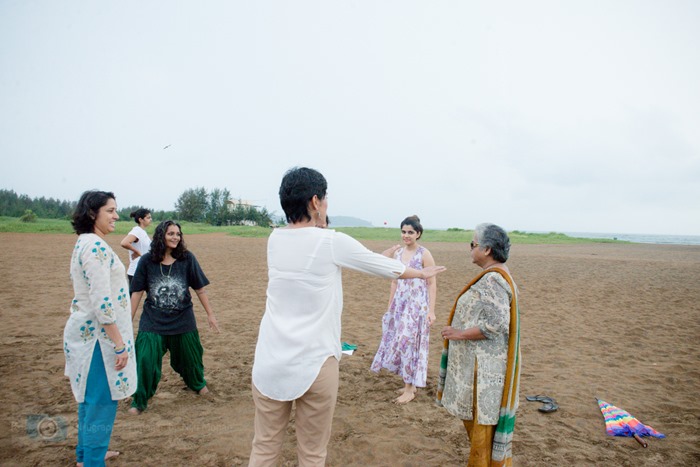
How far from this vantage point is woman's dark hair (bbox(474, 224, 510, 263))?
2771 mm

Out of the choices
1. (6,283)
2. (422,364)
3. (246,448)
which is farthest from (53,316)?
(422,364)

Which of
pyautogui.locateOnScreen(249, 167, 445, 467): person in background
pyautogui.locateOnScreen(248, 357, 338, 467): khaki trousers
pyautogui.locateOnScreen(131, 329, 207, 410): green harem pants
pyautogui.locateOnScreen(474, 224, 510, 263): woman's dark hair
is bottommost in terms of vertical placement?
Answer: pyautogui.locateOnScreen(131, 329, 207, 410): green harem pants

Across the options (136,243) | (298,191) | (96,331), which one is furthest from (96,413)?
(136,243)

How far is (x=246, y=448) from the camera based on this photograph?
3.55 meters

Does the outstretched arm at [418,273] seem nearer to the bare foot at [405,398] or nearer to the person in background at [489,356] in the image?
the person in background at [489,356]

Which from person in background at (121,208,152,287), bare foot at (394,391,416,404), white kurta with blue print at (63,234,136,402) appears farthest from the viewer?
person in background at (121,208,152,287)

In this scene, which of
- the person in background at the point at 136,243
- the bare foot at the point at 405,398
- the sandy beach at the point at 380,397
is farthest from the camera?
the person in background at the point at 136,243

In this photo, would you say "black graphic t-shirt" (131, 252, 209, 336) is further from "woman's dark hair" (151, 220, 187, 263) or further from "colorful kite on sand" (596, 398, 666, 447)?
"colorful kite on sand" (596, 398, 666, 447)

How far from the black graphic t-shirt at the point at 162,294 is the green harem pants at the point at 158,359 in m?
0.11

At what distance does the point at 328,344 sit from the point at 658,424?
172 inches

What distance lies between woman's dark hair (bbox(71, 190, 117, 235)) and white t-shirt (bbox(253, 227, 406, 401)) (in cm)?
158

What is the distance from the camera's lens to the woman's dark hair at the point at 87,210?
267 centimetres

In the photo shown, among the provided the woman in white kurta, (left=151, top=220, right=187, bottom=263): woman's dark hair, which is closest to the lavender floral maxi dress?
(left=151, top=220, right=187, bottom=263): woman's dark hair

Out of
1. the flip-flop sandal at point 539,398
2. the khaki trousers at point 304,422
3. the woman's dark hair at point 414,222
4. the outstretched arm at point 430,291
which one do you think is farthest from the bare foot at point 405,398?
the khaki trousers at point 304,422
